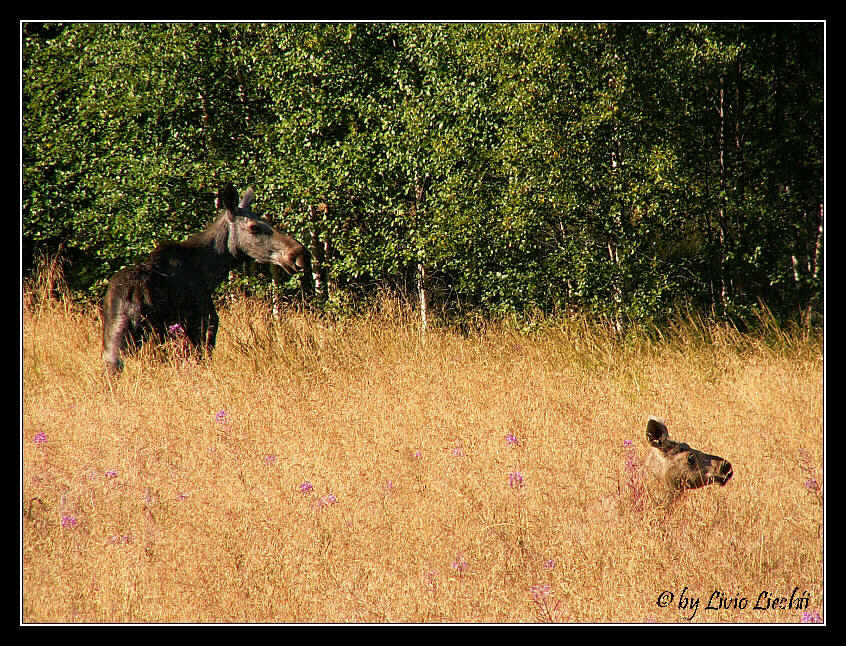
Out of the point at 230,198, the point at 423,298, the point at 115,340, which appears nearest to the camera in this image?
the point at 115,340

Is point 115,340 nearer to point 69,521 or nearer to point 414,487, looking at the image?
point 69,521

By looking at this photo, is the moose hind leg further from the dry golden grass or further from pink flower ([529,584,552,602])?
pink flower ([529,584,552,602])

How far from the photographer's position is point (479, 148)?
10273 millimetres

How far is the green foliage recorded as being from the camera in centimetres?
956

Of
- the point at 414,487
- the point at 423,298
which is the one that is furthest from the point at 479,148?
the point at 414,487

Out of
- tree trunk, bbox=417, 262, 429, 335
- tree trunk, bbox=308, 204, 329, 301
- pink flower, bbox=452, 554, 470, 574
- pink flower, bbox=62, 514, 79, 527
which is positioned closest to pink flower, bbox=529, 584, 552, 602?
pink flower, bbox=452, 554, 470, 574

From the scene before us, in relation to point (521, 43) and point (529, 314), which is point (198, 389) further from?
point (521, 43)

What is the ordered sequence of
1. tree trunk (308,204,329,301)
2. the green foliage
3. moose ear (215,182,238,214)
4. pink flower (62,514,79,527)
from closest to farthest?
1. pink flower (62,514,79,527)
2. moose ear (215,182,238,214)
3. the green foliage
4. tree trunk (308,204,329,301)

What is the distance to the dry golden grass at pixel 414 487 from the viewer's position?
13.5 feet

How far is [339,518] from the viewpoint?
16.1 ft

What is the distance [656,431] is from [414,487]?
1.62 metres

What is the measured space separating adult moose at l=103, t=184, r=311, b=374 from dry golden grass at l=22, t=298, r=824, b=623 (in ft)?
1.02

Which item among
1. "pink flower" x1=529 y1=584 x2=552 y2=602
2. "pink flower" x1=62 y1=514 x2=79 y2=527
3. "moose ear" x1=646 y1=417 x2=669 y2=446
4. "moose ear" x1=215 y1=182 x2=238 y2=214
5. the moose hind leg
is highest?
"moose ear" x1=215 y1=182 x2=238 y2=214

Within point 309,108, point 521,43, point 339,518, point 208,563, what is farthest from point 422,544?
point 309,108
